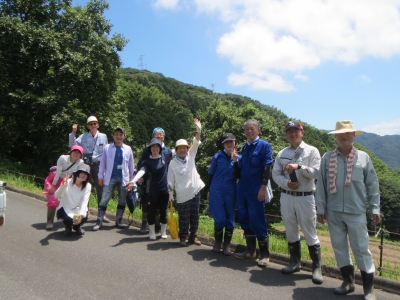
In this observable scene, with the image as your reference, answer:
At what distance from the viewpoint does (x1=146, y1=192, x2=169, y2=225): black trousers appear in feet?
20.3

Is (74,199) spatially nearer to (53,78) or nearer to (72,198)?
(72,198)

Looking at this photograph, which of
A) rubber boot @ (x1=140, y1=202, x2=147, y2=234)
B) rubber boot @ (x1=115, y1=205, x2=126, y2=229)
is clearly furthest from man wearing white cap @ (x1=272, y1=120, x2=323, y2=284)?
rubber boot @ (x1=115, y1=205, x2=126, y2=229)

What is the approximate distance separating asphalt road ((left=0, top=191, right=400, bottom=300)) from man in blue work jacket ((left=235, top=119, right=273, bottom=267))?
34cm

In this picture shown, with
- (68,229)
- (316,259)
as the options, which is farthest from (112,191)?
(316,259)

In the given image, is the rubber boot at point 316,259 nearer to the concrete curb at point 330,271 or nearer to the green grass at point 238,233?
the concrete curb at point 330,271

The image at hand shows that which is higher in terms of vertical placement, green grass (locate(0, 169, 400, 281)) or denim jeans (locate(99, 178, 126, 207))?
denim jeans (locate(99, 178, 126, 207))

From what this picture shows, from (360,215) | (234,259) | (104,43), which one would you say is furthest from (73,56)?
(360,215)

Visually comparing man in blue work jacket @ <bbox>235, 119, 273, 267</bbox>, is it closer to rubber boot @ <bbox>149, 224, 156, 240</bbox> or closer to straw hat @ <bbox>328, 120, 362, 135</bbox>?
straw hat @ <bbox>328, 120, 362, 135</bbox>

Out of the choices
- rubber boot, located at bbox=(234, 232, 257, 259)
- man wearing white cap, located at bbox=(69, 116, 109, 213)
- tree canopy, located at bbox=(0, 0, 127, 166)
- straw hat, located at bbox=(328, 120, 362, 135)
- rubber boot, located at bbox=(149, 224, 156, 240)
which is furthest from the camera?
tree canopy, located at bbox=(0, 0, 127, 166)

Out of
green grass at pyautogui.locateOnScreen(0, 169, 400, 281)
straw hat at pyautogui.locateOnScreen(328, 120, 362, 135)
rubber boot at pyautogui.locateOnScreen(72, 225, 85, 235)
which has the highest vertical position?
straw hat at pyautogui.locateOnScreen(328, 120, 362, 135)

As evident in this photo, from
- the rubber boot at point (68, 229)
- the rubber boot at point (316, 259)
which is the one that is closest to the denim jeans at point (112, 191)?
the rubber boot at point (68, 229)

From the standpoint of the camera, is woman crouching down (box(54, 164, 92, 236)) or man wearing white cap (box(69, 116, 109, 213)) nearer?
woman crouching down (box(54, 164, 92, 236))

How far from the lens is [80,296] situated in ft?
12.6

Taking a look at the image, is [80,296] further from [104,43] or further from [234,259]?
[104,43]
